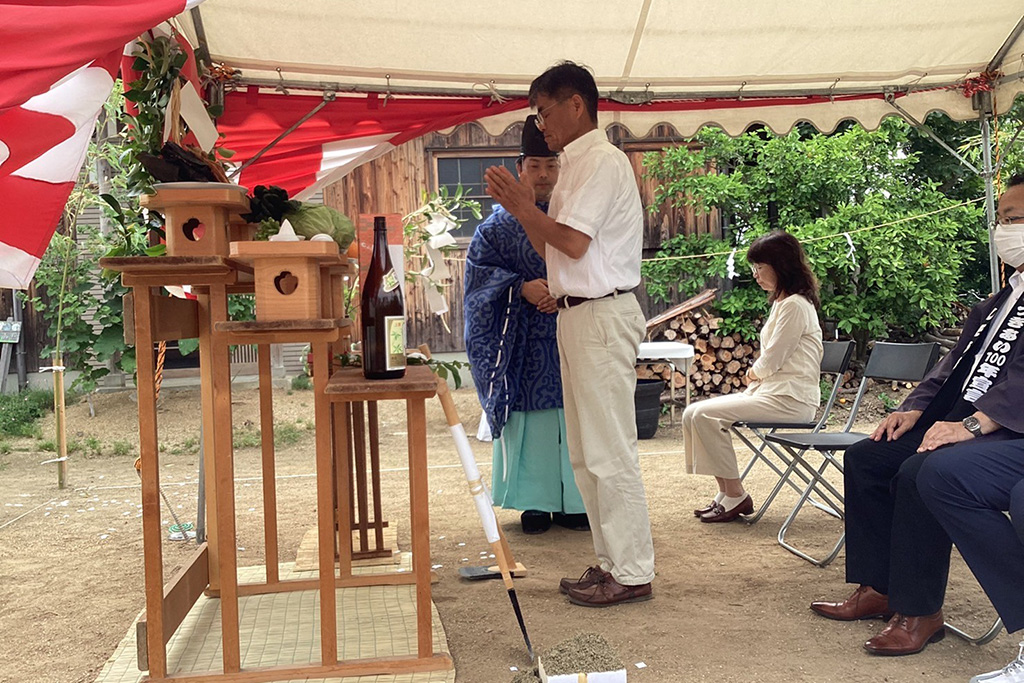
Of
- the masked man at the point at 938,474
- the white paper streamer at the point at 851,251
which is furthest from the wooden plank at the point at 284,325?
the white paper streamer at the point at 851,251

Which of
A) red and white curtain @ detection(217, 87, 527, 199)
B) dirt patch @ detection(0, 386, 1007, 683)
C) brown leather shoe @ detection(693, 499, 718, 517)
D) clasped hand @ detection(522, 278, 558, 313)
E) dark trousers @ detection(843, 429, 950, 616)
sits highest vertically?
red and white curtain @ detection(217, 87, 527, 199)

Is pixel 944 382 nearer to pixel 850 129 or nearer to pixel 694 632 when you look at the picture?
pixel 694 632

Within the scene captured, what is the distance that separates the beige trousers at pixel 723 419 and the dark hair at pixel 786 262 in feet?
1.66

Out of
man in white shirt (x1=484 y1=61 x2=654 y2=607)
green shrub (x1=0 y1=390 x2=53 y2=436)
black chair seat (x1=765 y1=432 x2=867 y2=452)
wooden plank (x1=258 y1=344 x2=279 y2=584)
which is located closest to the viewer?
man in white shirt (x1=484 y1=61 x2=654 y2=607)

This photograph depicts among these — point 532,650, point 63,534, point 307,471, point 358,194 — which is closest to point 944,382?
point 532,650

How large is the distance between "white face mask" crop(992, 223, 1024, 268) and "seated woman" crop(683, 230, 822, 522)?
55.1 inches

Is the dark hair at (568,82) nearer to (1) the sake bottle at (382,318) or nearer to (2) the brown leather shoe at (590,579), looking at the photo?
(1) the sake bottle at (382,318)

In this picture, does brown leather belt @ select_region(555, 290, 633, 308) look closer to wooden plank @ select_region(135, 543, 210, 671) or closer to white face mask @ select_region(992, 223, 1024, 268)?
white face mask @ select_region(992, 223, 1024, 268)

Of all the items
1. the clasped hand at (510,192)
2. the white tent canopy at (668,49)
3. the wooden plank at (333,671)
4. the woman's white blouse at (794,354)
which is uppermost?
the white tent canopy at (668,49)

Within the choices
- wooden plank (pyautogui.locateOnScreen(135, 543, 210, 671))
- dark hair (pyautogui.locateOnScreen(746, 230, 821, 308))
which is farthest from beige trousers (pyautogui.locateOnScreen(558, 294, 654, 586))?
dark hair (pyautogui.locateOnScreen(746, 230, 821, 308))

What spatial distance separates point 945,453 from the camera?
7.48 feet

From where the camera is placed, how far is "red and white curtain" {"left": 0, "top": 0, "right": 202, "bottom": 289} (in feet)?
5.35

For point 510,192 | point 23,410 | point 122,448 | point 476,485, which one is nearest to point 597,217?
point 510,192

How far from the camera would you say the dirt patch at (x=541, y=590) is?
7.97 feet
